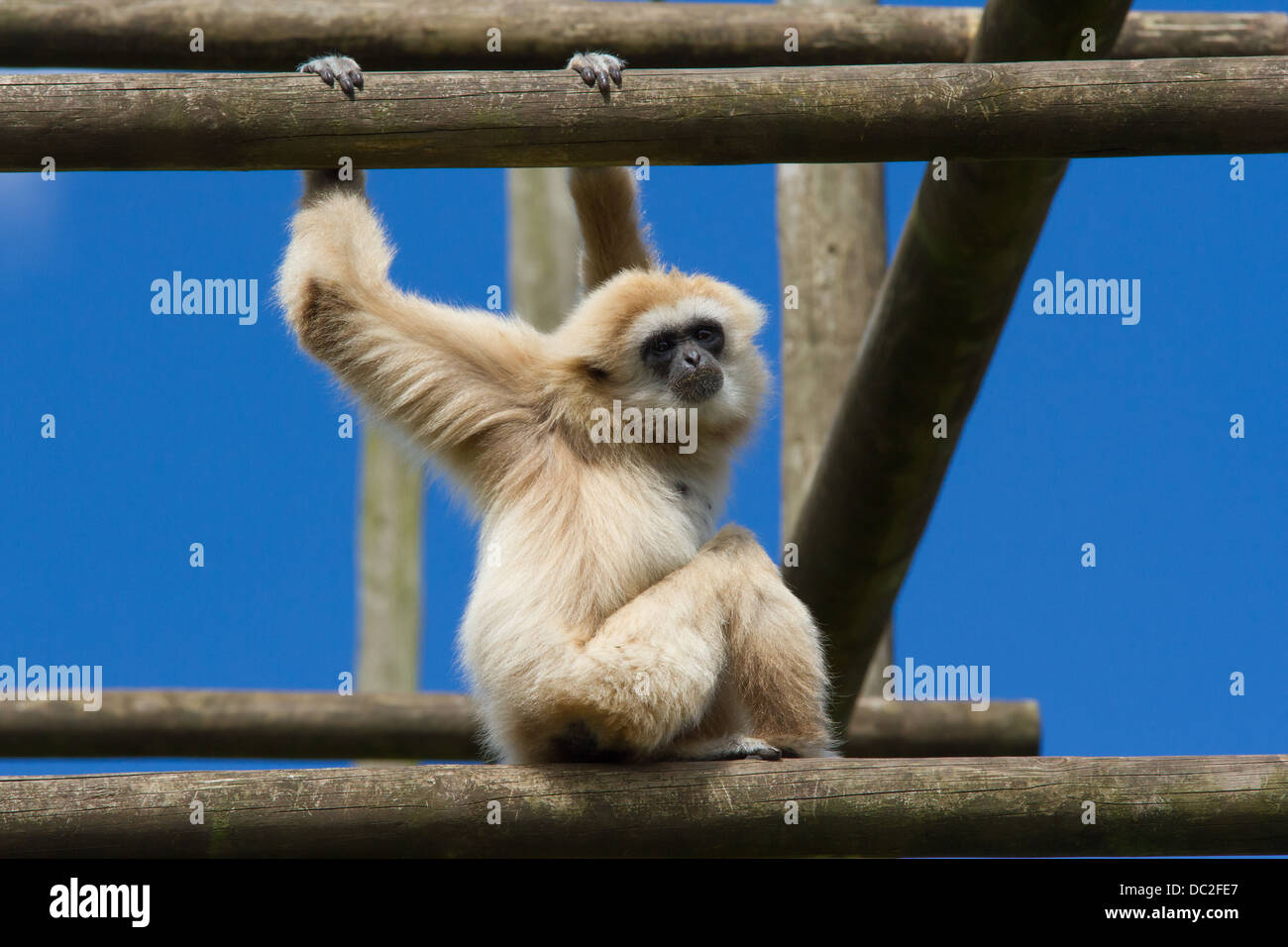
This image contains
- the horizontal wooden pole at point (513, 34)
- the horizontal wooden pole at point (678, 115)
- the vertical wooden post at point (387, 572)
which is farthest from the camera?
the vertical wooden post at point (387, 572)

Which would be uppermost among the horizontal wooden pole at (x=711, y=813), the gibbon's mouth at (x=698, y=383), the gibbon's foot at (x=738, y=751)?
the gibbon's mouth at (x=698, y=383)

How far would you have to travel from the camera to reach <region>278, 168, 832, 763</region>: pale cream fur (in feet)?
14.9

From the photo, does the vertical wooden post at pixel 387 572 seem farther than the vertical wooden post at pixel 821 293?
Yes

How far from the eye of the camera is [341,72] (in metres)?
4.25

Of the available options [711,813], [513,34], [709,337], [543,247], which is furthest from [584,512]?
[543,247]

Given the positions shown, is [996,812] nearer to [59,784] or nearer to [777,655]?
[777,655]

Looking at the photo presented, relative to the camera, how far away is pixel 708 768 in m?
4.21

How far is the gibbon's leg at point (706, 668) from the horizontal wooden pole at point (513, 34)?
2.49 m

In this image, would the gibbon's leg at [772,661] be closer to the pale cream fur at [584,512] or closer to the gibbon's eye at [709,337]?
the pale cream fur at [584,512]

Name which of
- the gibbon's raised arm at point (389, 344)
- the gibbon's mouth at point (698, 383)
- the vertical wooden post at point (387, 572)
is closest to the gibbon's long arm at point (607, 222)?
the gibbon's mouth at point (698, 383)

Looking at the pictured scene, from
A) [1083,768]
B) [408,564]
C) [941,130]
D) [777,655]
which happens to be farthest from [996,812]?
[408,564]

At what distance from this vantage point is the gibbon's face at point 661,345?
205 inches

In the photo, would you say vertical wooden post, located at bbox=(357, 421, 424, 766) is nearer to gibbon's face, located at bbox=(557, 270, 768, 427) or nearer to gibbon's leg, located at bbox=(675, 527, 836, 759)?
gibbon's face, located at bbox=(557, 270, 768, 427)

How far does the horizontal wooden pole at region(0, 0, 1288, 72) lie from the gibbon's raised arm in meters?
1.15
